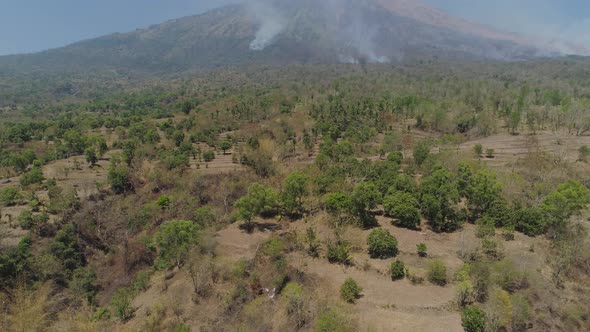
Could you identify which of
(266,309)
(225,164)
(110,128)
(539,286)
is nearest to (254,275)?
(266,309)

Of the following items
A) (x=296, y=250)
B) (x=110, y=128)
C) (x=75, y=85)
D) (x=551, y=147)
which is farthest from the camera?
(x=75, y=85)

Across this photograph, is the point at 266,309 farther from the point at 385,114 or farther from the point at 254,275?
the point at 385,114

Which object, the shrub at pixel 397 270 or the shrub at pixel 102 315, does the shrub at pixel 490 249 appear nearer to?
the shrub at pixel 397 270

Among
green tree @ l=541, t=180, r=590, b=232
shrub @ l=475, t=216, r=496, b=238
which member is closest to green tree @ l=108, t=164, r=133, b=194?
shrub @ l=475, t=216, r=496, b=238

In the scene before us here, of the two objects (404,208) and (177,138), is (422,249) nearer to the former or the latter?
(404,208)

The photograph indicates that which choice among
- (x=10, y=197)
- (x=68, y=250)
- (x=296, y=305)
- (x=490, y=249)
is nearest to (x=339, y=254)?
(x=296, y=305)
